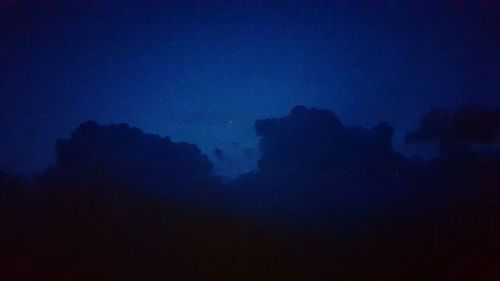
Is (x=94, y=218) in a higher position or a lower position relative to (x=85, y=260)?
higher

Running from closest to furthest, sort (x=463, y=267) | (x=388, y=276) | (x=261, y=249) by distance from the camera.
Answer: (x=463, y=267) → (x=388, y=276) → (x=261, y=249)

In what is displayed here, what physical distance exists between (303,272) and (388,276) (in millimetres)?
6366

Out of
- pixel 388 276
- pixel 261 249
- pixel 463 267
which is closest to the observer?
pixel 463 267

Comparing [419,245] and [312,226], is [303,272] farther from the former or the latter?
[419,245]

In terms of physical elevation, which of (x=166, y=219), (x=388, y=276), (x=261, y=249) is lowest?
(x=388, y=276)

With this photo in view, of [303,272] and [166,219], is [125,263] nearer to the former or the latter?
[166,219]

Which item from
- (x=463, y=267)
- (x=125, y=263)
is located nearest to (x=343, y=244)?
(x=463, y=267)

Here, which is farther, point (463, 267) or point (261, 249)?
point (261, 249)

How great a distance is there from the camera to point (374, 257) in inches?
1623

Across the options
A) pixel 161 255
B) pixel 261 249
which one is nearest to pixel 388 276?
pixel 261 249

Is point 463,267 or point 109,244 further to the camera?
point 109,244

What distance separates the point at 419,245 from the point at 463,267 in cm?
475

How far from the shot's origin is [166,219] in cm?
4366

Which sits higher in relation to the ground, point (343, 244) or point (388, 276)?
point (343, 244)
